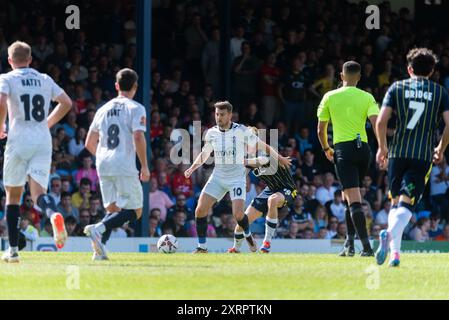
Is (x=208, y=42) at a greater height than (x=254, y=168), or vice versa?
(x=208, y=42)

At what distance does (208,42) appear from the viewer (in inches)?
964

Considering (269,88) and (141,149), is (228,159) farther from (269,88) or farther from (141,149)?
(269,88)

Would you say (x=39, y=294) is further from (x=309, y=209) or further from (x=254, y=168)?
(x=309, y=209)

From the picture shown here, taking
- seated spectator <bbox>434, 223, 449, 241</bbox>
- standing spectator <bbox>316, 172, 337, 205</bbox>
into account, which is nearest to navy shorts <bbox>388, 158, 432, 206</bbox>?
standing spectator <bbox>316, 172, 337, 205</bbox>

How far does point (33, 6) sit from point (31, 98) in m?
11.7

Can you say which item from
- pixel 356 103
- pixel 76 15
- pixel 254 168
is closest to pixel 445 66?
pixel 76 15

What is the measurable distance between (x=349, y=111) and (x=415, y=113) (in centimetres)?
253

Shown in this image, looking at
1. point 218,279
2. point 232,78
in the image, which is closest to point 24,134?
point 218,279

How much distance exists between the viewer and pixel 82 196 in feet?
68.9

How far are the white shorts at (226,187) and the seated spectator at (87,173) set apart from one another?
5.08m

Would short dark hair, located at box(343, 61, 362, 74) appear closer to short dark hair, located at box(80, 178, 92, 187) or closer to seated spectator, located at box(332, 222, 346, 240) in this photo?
short dark hair, located at box(80, 178, 92, 187)

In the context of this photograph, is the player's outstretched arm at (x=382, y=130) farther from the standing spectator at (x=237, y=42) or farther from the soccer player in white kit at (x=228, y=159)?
the standing spectator at (x=237, y=42)

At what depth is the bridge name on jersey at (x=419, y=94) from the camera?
40.1 feet
